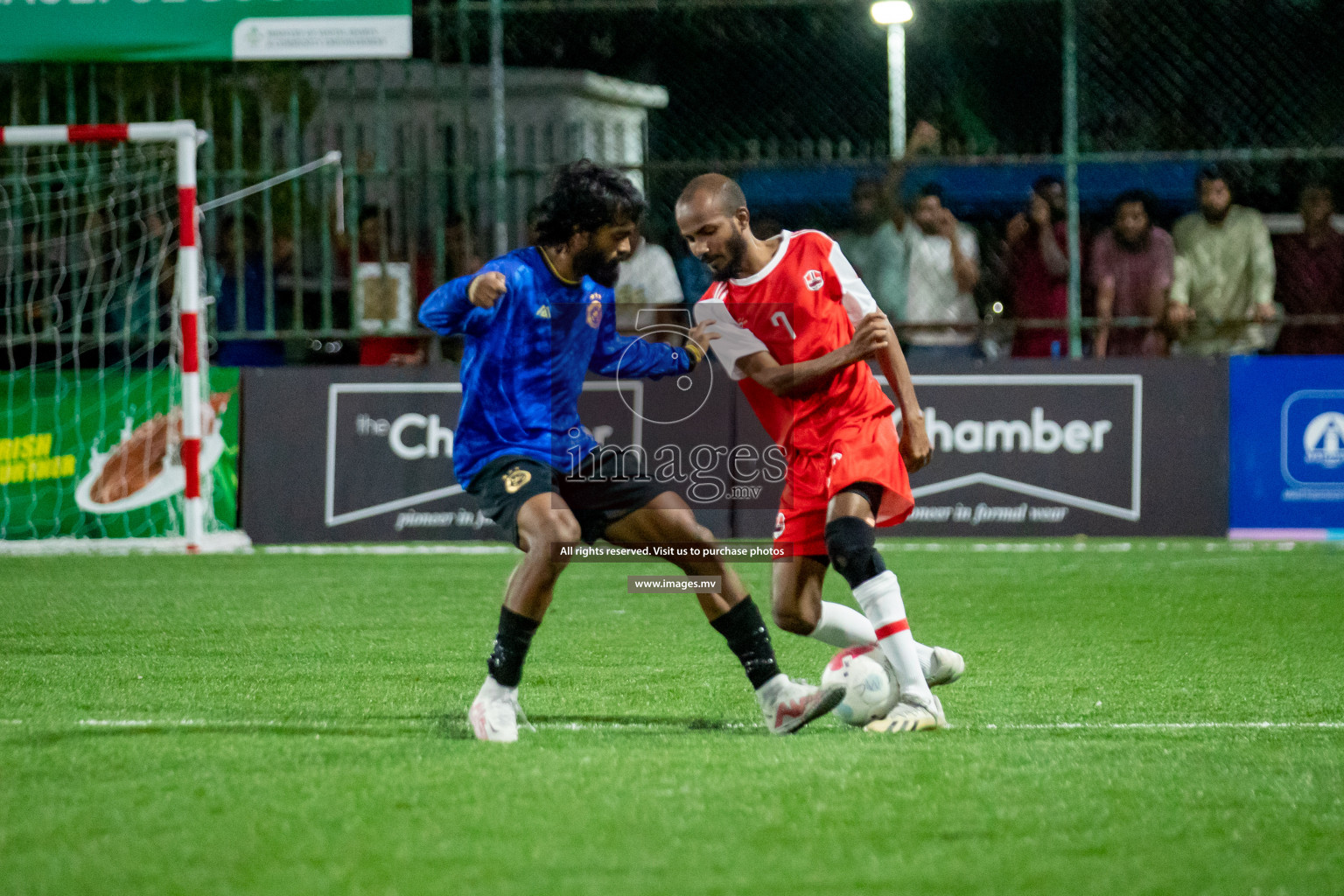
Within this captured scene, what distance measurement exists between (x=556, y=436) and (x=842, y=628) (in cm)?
126

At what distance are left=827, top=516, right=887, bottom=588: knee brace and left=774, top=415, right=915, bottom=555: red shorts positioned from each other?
0.16 meters

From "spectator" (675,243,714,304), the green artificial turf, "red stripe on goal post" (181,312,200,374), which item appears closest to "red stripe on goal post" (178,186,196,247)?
"red stripe on goal post" (181,312,200,374)

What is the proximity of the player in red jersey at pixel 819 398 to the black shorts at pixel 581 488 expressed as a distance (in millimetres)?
594

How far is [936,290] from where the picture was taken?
36.2ft

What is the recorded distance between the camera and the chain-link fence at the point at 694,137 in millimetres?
11258

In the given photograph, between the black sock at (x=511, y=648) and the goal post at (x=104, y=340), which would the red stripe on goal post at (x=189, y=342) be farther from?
the black sock at (x=511, y=648)

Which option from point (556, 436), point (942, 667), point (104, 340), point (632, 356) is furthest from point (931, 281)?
point (556, 436)

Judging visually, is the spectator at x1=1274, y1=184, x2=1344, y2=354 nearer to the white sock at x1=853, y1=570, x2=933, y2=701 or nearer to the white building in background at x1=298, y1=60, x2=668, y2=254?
the white building in background at x1=298, y1=60, x2=668, y2=254

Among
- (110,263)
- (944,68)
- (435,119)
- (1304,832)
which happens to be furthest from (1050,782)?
(944,68)

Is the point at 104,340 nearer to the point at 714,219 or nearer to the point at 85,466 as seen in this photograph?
the point at 85,466

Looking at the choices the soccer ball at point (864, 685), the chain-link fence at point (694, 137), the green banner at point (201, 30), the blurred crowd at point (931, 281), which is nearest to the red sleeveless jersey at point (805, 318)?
the soccer ball at point (864, 685)

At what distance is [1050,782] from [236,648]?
12.0ft

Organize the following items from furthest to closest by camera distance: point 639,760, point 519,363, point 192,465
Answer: point 192,465 → point 519,363 → point 639,760

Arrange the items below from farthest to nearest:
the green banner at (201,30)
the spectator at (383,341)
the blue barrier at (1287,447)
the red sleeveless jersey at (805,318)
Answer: the spectator at (383,341), the green banner at (201,30), the blue barrier at (1287,447), the red sleeveless jersey at (805,318)
